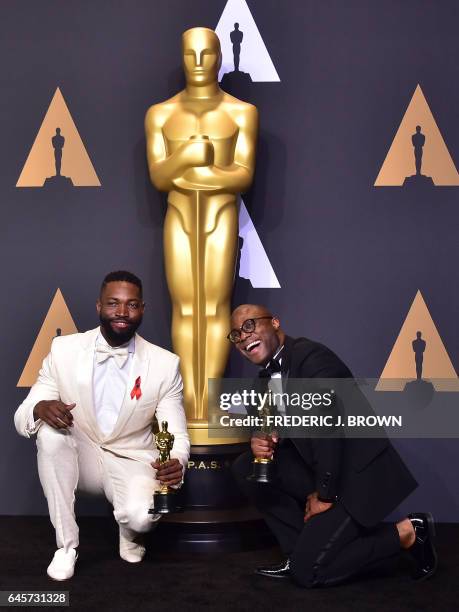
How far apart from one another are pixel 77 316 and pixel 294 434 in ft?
5.31

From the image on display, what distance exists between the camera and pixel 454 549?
11.2 feet

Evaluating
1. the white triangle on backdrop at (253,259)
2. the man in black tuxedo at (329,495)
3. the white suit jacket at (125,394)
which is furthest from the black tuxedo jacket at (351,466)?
the white triangle on backdrop at (253,259)

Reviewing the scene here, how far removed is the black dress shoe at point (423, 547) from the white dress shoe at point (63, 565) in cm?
114

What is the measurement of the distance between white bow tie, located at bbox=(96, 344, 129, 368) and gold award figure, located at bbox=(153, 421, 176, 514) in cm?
33

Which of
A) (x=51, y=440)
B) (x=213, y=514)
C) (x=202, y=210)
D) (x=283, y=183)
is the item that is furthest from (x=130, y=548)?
(x=283, y=183)

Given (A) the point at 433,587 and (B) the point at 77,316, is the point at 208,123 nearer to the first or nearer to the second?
(B) the point at 77,316

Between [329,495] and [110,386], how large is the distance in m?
0.94

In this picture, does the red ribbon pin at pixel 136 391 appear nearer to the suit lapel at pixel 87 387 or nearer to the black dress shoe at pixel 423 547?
the suit lapel at pixel 87 387

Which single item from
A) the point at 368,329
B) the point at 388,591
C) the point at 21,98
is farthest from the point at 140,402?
the point at 21,98

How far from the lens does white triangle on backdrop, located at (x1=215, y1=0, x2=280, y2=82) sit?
414cm

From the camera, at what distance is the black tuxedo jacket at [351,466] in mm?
2770

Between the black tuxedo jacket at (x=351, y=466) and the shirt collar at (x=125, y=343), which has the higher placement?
the shirt collar at (x=125, y=343)

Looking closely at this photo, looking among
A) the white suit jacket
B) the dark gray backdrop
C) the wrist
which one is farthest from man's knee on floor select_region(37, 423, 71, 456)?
the dark gray backdrop

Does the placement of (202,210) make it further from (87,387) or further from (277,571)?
(277,571)
